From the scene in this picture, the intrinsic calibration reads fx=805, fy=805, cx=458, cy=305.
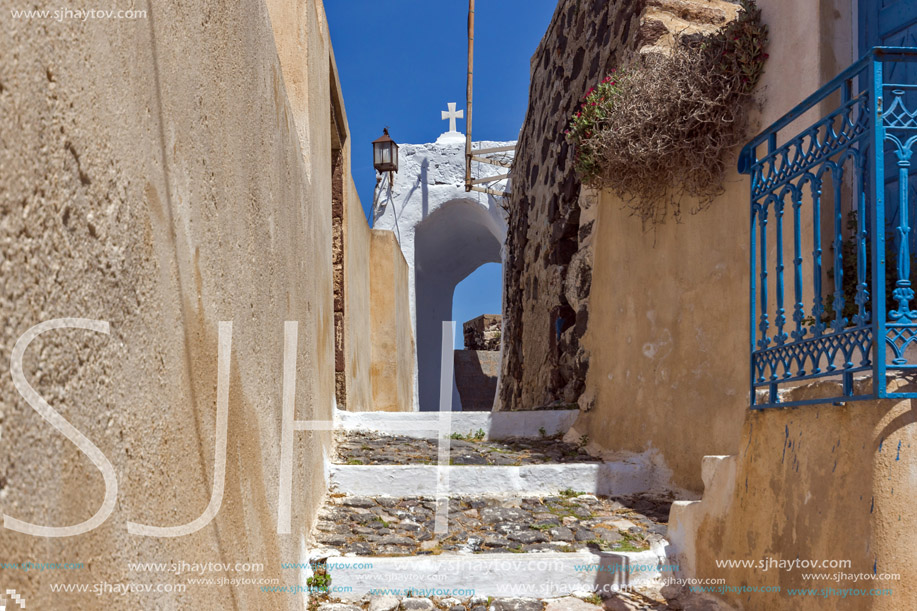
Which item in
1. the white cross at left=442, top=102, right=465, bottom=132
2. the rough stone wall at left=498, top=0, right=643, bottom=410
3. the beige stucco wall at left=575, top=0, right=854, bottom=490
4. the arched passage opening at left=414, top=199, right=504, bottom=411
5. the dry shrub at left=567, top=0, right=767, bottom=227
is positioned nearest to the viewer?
the beige stucco wall at left=575, top=0, right=854, bottom=490

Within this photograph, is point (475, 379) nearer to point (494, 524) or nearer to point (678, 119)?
point (678, 119)

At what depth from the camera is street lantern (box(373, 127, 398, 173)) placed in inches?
405

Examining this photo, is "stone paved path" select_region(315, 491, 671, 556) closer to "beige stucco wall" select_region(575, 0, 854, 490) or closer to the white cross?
"beige stucco wall" select_region(575, 0, 854, 490)

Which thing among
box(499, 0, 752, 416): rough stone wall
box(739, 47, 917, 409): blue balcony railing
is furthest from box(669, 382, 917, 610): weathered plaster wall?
box(499, 0, 752, 416): rough stone wall

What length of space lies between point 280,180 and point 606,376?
2.82 metres

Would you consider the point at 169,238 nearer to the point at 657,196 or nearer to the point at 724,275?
the point at 724,275

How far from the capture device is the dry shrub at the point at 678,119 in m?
4.00

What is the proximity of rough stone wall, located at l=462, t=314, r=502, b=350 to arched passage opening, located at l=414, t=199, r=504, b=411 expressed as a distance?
96 centimetres

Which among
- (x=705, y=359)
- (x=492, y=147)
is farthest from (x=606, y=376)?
(x=492, y=147)

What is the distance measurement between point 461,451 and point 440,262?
431 inches

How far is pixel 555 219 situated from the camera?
6469mm

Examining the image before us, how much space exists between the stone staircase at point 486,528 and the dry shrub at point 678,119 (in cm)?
152

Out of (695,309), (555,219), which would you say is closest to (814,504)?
(695,309)

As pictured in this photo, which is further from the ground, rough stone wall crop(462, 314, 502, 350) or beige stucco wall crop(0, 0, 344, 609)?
rough stone wall crop(462, 314, 502, 350)
